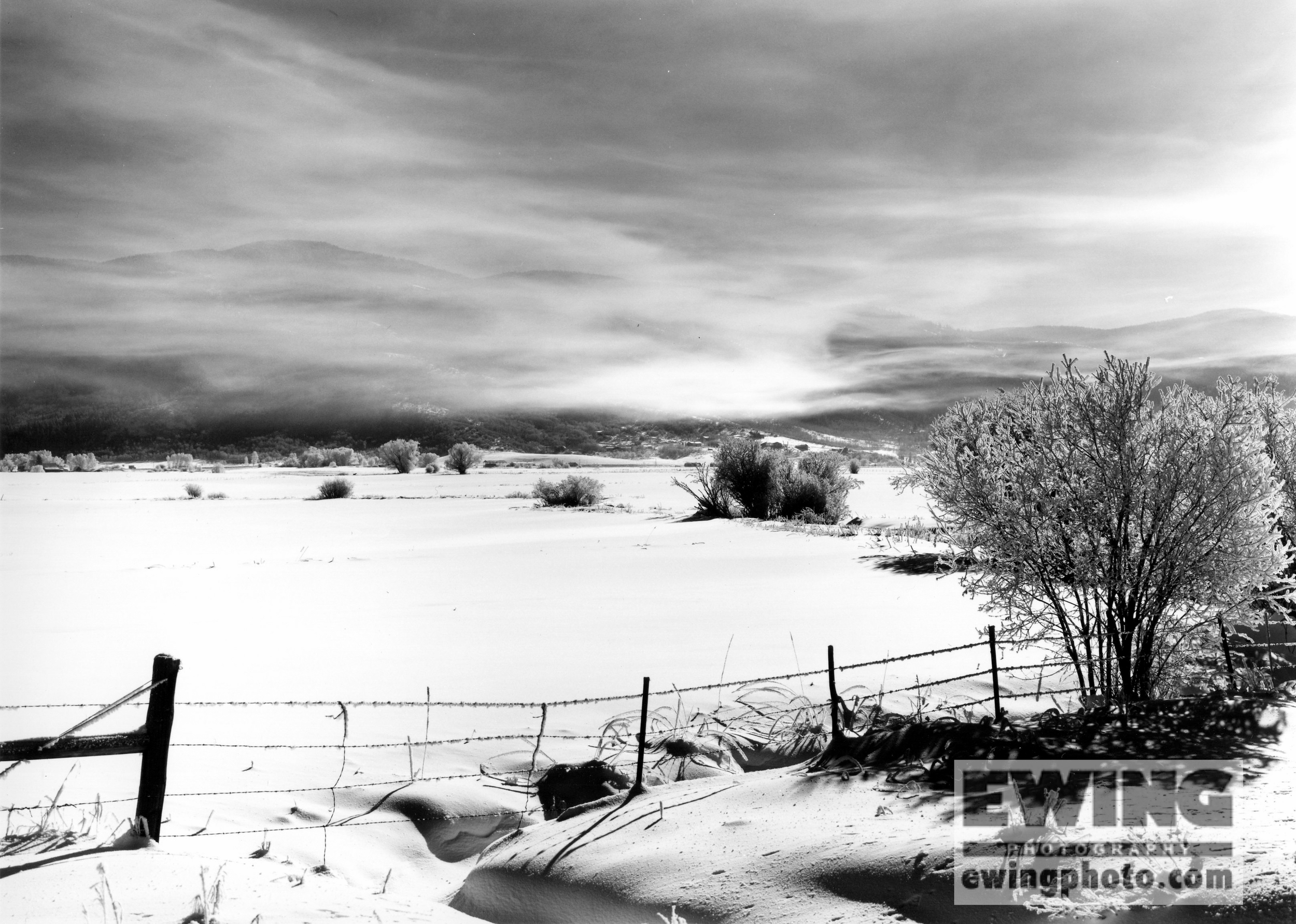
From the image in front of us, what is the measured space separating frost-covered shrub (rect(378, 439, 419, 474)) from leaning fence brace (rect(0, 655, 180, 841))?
173 feet

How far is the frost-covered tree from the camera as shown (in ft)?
22.7

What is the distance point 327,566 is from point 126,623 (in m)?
5.93

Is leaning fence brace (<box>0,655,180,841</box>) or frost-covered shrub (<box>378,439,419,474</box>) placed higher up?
frost-covered shrub (<box>378,439,419,474</box>)

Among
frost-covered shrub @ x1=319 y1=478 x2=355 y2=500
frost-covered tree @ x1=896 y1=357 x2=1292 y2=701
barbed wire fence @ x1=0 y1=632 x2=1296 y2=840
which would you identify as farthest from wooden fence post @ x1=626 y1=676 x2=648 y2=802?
frost-covered shrub @ x1=319 y1=478 x2=355 y2=500

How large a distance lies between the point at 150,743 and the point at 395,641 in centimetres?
686

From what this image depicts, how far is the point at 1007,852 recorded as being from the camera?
420cm

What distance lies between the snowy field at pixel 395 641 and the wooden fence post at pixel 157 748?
0.30 metres

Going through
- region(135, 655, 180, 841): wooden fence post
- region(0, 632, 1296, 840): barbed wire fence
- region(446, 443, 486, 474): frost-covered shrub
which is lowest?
region(0, 632, 1296, 840): barbed wire fence

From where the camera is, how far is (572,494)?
108 feet

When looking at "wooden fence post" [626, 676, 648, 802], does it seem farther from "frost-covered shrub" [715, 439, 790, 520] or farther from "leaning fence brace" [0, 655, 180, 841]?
"frost-covered shrub" [715, 439, 790, 520]

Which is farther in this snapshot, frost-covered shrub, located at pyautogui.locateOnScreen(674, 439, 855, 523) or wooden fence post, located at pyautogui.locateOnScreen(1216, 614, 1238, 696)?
frost-covered shrub, located at pyautogui.locateOnScreen(674, 439, 855, 523)
